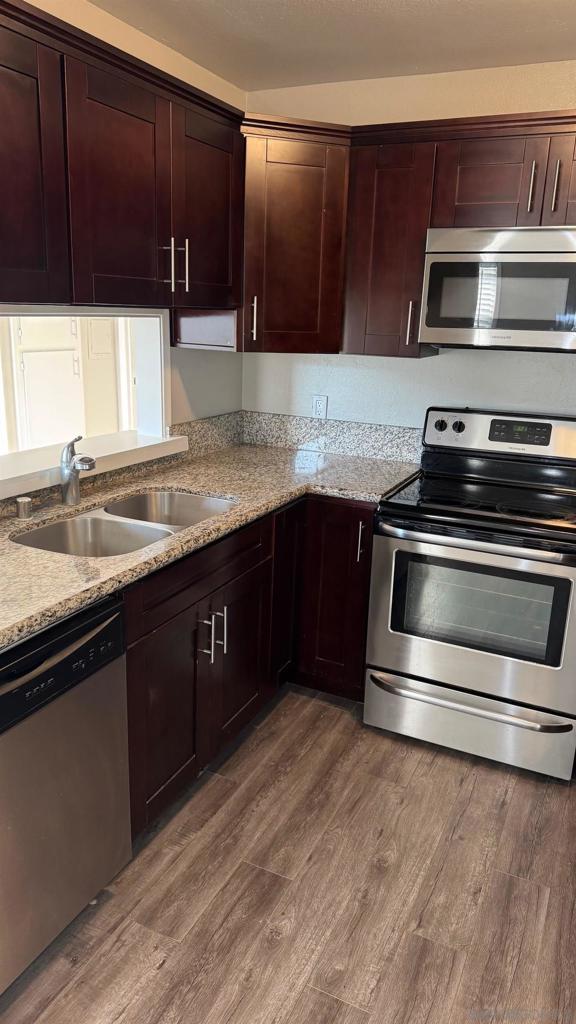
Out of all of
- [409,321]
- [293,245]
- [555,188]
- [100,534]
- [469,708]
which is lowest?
[469,708]

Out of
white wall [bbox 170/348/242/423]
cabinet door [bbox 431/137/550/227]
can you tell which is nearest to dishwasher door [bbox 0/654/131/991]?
white wall [bbox 170/348/242/423]

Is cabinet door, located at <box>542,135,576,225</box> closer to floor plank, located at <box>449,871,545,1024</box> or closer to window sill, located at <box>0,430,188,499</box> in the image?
window sill, located at <box>0,430,188,499</box>

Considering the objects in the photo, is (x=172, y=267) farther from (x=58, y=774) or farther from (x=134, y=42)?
(x=58, y=774)

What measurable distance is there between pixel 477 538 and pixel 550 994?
125 cm

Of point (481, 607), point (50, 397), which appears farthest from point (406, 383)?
point (50, 397)

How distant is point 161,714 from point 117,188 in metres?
1.51

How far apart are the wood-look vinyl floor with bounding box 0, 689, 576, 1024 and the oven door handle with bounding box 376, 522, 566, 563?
789mm

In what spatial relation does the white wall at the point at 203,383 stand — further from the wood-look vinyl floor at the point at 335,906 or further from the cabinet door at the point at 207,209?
the wood-look vinyl floor at the point at 335,906

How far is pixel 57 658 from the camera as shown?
5.05 feet

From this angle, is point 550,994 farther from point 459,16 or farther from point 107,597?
point 459,16

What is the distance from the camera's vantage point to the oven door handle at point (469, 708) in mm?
2371

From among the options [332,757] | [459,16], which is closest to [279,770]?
[332,757]

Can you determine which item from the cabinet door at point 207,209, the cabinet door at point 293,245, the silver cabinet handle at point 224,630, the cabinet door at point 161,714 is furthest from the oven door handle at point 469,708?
the cabinet door at point 207,209

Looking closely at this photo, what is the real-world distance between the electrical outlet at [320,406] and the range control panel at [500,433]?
0.50m
